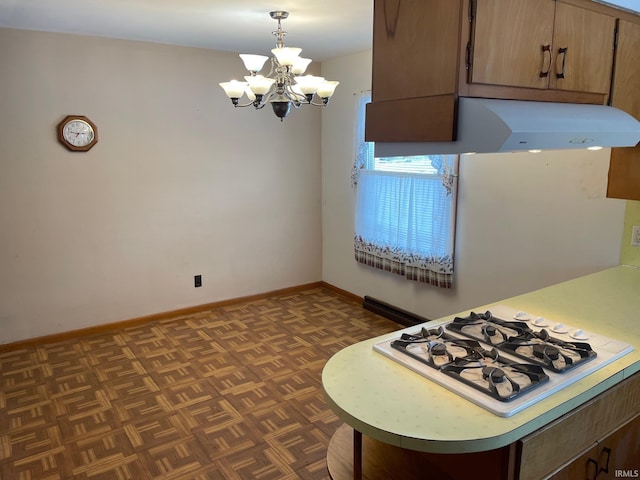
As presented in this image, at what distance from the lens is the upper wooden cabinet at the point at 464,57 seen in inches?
55.9

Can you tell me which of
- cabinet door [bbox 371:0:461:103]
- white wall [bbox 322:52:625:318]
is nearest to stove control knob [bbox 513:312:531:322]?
cabinet door [bbox 371:0:461:103]

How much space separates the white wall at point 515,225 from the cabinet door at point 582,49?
997 mm

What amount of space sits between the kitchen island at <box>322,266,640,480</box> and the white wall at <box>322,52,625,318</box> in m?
1.08

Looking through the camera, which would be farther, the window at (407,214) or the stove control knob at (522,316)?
the window at (407,214)

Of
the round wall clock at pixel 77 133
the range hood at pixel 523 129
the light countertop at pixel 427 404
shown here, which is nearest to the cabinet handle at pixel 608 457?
the light countertop at pixel 427 404

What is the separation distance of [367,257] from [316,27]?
6.89 feet

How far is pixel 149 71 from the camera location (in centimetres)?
403

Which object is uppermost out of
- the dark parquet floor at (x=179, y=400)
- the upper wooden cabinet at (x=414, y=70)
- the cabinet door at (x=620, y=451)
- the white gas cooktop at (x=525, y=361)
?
the upper wooden cabinet at (x=414, y=70)

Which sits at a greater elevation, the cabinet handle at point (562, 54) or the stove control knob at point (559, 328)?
the cabinet handle at point (562, 54)

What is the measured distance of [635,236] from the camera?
264cm

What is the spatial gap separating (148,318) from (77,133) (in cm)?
170

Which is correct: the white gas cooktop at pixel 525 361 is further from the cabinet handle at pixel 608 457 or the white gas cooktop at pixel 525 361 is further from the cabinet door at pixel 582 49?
the cabinet door at pixel 582 49

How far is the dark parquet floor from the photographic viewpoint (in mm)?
2438

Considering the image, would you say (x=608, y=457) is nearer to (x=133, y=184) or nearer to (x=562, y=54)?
(x=562, y=54)
